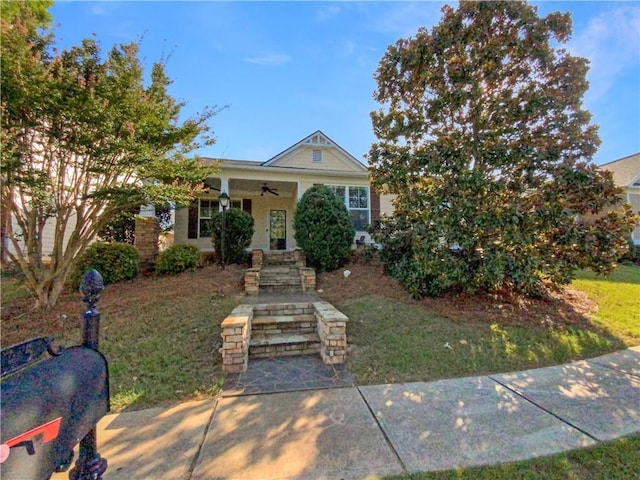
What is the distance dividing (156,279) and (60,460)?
7.08 metres

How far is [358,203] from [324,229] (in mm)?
3637

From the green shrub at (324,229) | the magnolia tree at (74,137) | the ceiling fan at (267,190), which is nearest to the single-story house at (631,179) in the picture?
the green shrub at (324,229)

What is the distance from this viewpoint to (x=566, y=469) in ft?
7.02

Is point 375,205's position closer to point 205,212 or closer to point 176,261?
point 205,212

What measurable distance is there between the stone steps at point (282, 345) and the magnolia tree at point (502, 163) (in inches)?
103

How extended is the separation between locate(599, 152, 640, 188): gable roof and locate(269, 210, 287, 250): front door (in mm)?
17604

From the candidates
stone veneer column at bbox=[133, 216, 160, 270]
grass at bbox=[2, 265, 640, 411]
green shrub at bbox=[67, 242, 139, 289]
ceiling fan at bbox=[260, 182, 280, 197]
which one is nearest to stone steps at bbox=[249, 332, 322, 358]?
grass at bbox=[2, 265, 640, 411]

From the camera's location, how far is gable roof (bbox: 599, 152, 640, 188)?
16250 mm

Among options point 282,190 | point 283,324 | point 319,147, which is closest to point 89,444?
point 283,324

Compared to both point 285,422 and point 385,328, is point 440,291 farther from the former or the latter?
point 285,422

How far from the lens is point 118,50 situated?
16.7 ft

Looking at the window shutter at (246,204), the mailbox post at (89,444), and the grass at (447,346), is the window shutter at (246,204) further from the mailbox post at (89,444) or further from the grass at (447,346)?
the mailbox post at (89,444)

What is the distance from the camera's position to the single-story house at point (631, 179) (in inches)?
624

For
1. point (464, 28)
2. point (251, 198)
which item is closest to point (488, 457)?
point (464, 28)
